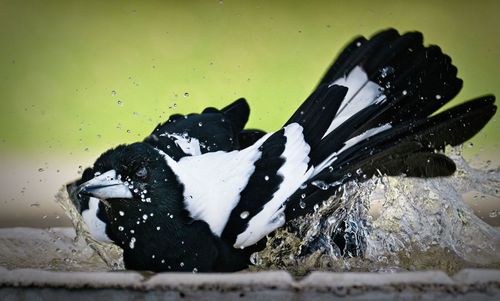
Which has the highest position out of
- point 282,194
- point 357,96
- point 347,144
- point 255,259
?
point 357,96

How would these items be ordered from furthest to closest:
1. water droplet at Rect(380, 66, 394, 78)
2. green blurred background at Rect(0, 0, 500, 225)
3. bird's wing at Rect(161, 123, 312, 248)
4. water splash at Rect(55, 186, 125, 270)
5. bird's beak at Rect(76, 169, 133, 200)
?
green blurred background at Rect(0, 0, 500, 225), water droplet at Rect(380, 66, 394, 78), water splash at Rect(55, 186, 125, 270), bird's wing at Rect(161, 123, 312, 248), bird's beak at Rect(76, 169, 133, 200)

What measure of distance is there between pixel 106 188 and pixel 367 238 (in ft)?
2.36

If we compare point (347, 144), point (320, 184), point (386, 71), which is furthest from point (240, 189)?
point (386, 71)

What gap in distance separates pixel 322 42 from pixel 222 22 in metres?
0.76

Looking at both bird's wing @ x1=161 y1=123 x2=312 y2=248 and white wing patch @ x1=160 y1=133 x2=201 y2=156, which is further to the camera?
white wing patch @ x1=160 y1=133 x2=201 y2=156

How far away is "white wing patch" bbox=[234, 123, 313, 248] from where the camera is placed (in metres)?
2.18

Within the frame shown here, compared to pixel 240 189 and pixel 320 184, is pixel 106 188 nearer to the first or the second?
pixel 240 189

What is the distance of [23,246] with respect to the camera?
217 centimetres

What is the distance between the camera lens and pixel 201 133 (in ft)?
8.03

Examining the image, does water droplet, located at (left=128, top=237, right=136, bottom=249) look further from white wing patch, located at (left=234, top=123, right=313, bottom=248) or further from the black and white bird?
white wing patch, located at (left=234, top=123, right=313, bottom=248)

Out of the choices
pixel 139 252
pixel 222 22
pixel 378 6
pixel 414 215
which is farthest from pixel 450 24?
pixel 139 252

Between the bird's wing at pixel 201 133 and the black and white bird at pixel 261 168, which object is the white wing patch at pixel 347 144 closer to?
the black and white bird at pixel 261 168

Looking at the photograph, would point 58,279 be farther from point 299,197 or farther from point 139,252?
point 299,197

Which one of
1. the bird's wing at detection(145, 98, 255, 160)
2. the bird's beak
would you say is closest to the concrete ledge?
the bird's beak
